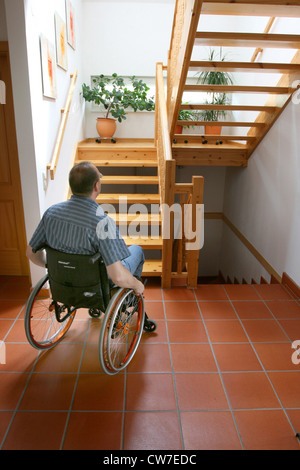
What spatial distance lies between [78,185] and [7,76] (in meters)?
1.59

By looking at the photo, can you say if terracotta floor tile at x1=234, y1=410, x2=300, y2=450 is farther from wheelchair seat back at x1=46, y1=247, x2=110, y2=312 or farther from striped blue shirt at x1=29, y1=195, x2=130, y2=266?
striped blue shirt at x1=29, y1=195, x2=130, y2=266

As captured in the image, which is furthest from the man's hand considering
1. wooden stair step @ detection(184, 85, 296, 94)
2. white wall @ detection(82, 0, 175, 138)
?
white wall @ detection(82, 0, 175, 138)

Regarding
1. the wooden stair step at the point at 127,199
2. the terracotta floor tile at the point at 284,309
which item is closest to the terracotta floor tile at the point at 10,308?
the wooden stair step at the point at 127,199

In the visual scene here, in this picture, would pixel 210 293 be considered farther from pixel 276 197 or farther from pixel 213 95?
pixel 213 95

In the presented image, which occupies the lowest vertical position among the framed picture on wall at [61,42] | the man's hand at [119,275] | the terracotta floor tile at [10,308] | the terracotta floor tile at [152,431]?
the terracotta floor tile at [152,431]

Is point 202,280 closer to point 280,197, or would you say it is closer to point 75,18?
point 280,197

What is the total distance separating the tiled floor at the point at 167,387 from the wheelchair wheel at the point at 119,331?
0.10 m

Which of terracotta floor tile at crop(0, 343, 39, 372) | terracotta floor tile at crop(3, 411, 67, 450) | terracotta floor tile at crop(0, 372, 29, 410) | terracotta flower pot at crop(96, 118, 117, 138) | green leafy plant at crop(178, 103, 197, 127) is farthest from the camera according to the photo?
terracotta flower pot at crop(96, 118, 117, 138)

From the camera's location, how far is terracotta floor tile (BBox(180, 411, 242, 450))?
1.55 m

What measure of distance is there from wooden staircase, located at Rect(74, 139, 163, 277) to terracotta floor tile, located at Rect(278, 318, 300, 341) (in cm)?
117

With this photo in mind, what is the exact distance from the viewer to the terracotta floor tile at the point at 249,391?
1781mm

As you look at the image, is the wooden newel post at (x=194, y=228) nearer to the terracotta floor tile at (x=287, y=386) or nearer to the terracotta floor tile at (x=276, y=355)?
the terracotta floor tile at (x=276, y=355)
